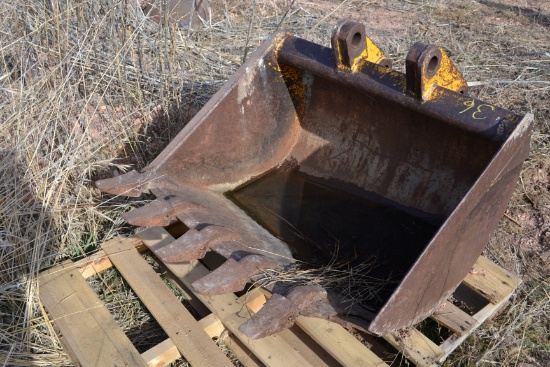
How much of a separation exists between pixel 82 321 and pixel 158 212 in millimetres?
646

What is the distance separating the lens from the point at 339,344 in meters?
2.21

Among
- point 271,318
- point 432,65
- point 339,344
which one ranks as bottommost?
point 339,344

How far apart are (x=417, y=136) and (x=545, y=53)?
2.35 meters

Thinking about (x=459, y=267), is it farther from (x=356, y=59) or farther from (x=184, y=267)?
(x=184, y=267)

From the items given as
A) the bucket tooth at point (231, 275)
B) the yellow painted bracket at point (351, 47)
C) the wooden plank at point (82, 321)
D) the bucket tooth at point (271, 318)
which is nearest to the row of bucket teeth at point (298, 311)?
the bucket tooth at point (271, 318)

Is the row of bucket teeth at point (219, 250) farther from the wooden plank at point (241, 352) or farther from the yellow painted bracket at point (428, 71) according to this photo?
the yellow painted bracket at point (428, 71)

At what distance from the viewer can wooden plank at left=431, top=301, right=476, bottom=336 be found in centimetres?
228

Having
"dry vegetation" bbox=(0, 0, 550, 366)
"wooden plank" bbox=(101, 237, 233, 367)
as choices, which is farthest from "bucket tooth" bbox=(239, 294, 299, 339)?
"dry vegetation" bbox=(0, 0, 550, 366)

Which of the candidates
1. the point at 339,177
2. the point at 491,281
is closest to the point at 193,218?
the point at 339,177

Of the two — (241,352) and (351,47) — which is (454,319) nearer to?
(241,352)

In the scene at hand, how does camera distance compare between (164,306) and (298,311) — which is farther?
(164,306)

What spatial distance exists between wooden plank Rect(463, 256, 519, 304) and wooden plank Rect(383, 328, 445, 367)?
44 centimetres

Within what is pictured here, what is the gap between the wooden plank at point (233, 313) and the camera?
2188 millimetres

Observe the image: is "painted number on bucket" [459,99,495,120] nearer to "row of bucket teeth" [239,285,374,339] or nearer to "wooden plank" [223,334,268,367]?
"row of bucket teeth" [239,285,374,339]
